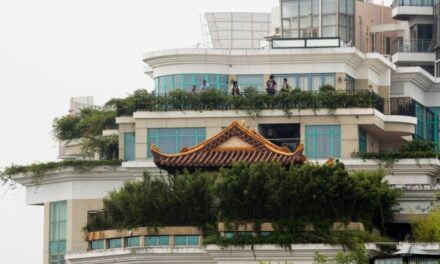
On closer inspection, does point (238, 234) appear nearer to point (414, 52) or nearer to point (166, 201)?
point (166, 201)

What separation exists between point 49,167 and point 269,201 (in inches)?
679

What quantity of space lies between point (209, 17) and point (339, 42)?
9.87 meters

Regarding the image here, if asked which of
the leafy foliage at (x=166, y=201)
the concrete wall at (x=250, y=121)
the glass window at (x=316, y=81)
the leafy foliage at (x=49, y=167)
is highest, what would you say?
the glass window at (x=316, y=81)

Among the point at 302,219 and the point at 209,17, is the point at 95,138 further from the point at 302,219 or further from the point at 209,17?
the point at 302,219

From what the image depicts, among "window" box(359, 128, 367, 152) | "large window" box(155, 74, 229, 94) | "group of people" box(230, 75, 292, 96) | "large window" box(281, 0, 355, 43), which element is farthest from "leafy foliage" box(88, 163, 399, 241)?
"large window" box(281, 0, 355, 43)

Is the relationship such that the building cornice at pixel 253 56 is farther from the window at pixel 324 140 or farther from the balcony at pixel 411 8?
the balcony at pixel 411 8

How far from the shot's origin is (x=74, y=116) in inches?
4397

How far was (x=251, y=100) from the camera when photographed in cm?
9906

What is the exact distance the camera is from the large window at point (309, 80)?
102 metres

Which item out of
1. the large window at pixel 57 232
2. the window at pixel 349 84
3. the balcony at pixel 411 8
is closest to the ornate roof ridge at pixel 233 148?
the large window at pixel 57 232

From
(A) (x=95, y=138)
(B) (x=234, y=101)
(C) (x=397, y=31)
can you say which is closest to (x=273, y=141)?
(B) (x=234, y=101)

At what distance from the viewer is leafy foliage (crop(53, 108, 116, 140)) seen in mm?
107250

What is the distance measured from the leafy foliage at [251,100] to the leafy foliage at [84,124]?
6922 millimetres

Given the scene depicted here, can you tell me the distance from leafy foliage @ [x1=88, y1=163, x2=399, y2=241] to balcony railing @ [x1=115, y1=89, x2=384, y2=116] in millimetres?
10928
